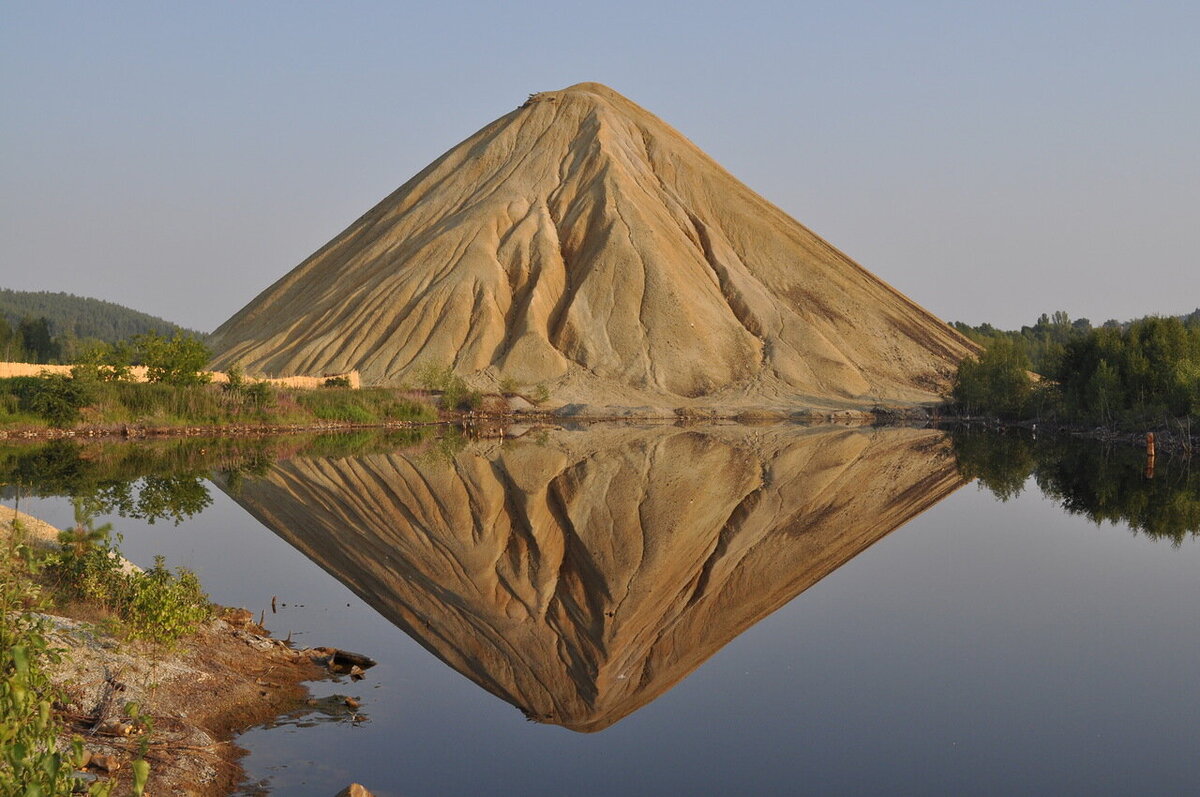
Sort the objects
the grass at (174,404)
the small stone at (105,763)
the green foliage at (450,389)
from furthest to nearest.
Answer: the green foliage at (450,389) → the grass at (174,404) → the small stone at (105,763)

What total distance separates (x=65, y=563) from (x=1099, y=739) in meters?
10.6

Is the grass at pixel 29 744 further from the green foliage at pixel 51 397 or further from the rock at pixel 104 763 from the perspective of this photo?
the green foliage at pixel 51 397

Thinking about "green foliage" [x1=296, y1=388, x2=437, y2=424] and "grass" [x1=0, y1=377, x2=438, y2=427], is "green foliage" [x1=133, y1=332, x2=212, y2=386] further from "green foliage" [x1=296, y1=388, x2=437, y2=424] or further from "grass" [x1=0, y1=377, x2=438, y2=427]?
"green foliage" [x1=296, y1=388, x2=437, y2=424]

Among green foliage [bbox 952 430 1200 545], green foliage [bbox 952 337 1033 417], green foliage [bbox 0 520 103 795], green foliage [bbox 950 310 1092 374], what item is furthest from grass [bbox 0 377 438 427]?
green foliage [bbox 950 310 1092 374]

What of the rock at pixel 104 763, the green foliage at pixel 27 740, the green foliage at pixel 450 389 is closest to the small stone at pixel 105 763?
the rock at pixel 104 763

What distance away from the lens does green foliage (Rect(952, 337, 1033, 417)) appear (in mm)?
69062

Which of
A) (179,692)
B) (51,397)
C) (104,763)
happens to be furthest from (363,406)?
(104,763)

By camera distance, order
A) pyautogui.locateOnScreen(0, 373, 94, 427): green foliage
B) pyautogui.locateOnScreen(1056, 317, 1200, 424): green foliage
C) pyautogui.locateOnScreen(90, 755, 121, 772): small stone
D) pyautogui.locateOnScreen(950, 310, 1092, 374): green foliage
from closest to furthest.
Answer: pyautogui.locateOnScreen(90, 755, 121, 772): small stone < pyautogui.locateOnScreen(0, 373, 94, 427): green foliage < pyautogui.locateOnScreen(1056, 317, 1200, 424): green foliage < pyautogui.locateOnScreen(950, 310, 1092, 374): green foliage

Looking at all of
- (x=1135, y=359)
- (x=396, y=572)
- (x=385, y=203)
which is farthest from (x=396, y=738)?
(x=385, y=203)

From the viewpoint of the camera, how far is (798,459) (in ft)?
128

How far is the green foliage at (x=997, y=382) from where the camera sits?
69.1m

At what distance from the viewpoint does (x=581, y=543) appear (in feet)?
67.9

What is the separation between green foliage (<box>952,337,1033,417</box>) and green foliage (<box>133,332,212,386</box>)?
43055mm

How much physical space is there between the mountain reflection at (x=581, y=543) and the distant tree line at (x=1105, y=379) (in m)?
16.4
